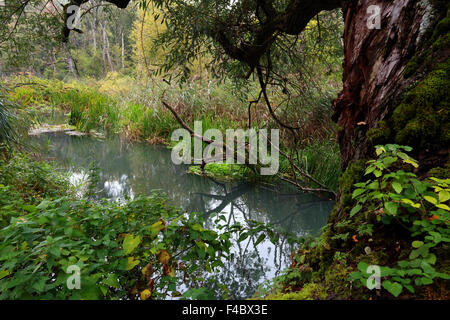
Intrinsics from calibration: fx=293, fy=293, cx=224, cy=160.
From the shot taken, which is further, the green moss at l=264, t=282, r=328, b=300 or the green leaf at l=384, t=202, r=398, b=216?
the green moss at l=264, t=282, r=328, b=300

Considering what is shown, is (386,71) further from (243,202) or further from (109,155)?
(109,155)

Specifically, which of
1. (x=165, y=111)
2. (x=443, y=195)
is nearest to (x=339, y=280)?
(x=443, y=195)

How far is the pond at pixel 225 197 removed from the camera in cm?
242

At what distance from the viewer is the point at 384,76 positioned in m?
1.43

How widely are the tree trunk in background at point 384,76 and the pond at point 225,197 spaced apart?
1.15 metres

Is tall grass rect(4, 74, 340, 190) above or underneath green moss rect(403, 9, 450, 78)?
above

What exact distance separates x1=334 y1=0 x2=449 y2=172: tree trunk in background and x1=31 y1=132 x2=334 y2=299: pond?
3.77ft

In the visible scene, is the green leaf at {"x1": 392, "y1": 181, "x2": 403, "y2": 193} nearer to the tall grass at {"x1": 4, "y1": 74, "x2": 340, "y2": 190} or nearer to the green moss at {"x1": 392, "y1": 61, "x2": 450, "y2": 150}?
the green moss at {"x1": 392, "y1": 61, "x2": 450, "y2": 150}

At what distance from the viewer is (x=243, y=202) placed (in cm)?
418

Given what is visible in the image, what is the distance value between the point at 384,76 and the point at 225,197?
3230 millimetres

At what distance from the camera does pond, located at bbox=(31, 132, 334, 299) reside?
2.42 metres

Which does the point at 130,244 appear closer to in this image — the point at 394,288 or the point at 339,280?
the point at 339,280

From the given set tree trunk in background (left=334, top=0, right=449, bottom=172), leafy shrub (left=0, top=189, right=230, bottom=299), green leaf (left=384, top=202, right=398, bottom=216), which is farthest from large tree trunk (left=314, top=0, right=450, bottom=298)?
leafy shrub (left=0, top=189, right=230, bottom=299)
